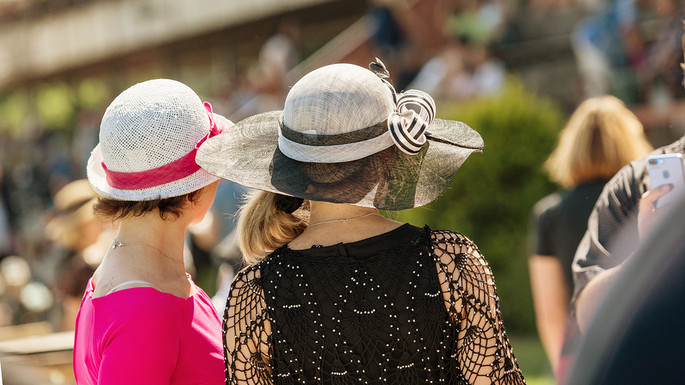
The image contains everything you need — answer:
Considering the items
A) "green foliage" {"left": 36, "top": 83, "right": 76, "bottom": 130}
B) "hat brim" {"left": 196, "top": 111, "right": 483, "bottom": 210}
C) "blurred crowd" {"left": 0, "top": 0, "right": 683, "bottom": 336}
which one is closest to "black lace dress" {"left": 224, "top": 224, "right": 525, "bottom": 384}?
"hat brim" {"left": 196, "top": 111, "right": 483, "bottom": 210}

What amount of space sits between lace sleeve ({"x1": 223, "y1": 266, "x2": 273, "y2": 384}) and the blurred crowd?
2583 mm

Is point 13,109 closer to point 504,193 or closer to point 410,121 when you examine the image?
point 504,193

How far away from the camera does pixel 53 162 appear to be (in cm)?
1930

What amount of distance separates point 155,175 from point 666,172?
1431mm

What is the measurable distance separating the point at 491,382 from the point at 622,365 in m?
1.09

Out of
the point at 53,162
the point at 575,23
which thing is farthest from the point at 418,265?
the point at 53,162

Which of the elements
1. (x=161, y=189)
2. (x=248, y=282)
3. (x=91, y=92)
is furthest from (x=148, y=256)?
(x=91, y=92)

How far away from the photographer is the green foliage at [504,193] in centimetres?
794

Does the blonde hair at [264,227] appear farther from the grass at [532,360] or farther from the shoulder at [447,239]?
the grass at [532,360]

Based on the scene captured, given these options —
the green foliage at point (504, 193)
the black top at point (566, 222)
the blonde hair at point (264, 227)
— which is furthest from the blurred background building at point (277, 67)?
the black top at point (566, 222)

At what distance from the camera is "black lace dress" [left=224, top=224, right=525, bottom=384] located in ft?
6.03

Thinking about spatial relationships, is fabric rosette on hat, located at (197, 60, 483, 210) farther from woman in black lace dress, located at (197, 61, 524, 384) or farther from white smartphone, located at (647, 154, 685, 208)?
white smartphone, located at (647, 154, 685, 208)

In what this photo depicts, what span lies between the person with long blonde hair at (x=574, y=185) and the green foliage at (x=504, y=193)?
363 centimetres

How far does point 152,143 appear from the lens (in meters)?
2.16
